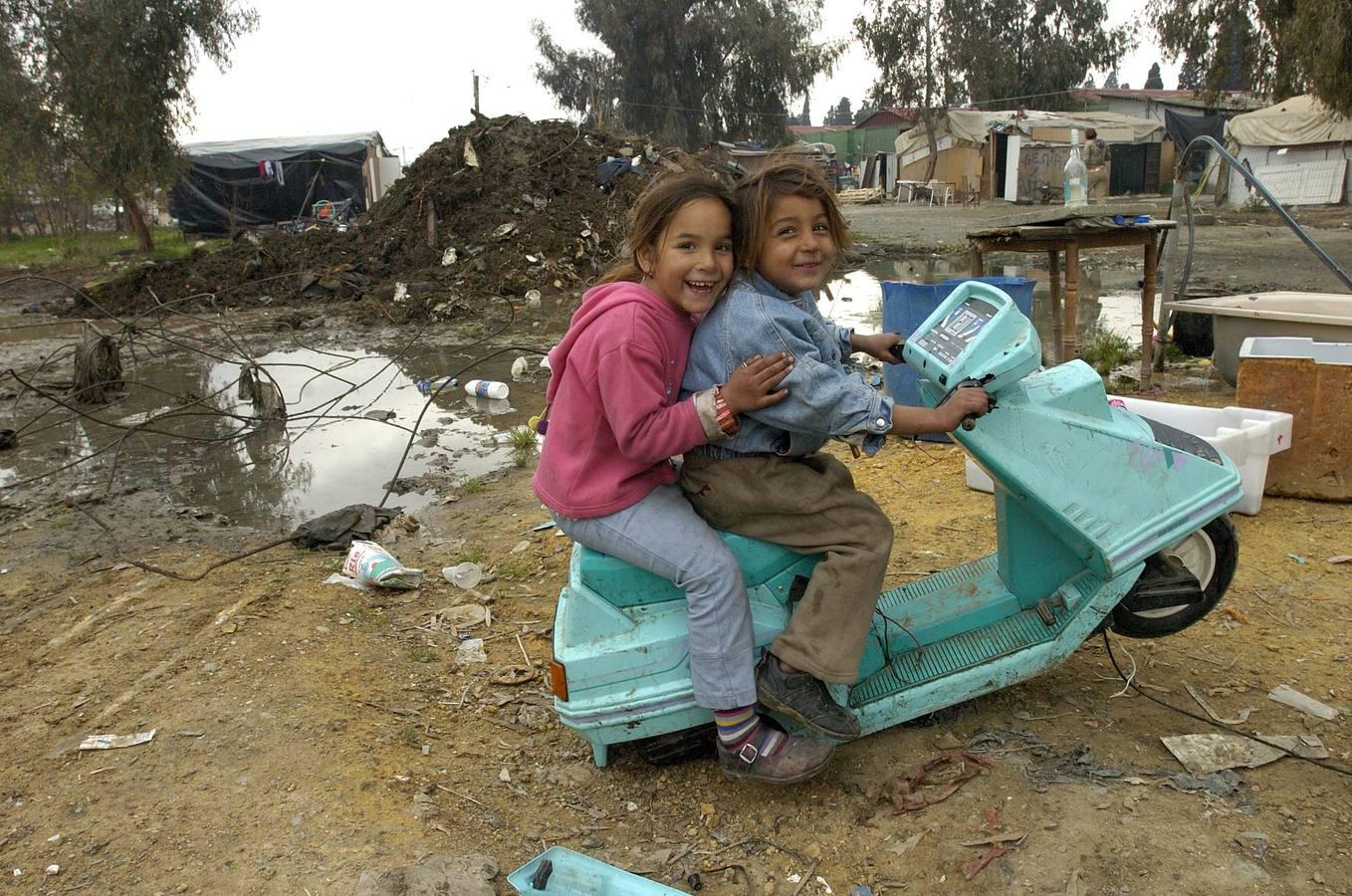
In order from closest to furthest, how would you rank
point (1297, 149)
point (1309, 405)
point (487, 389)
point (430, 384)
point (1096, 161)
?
point (1309, 405)
point (487, 389)
point (430, 384)
point (1297, 149)
point (1096, 161)

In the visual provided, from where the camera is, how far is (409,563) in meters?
4.16

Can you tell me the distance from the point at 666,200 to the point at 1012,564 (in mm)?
1408

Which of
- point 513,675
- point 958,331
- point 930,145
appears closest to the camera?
point 958,331

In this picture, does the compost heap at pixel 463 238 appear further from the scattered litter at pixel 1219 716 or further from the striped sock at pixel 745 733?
the scattered litter at pixel 1219 716

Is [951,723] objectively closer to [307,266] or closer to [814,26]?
[307,266]

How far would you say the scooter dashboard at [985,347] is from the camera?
2.23 metres

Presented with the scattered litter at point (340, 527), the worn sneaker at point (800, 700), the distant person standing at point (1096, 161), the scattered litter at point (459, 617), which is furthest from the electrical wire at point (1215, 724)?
the distant person standing at point (1096, 161)

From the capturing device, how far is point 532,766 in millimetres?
2686

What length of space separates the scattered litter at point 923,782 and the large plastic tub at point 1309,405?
2653 millimetres

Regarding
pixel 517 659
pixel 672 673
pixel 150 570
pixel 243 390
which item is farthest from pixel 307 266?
pixel 672 673

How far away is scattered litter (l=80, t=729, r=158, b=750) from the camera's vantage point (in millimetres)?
2729

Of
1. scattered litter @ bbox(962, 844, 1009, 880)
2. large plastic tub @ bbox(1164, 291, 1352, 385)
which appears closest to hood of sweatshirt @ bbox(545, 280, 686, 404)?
scattered litter @ bbox(962, 844, 1009, 880)

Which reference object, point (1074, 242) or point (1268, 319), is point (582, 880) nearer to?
point (1074, 242)

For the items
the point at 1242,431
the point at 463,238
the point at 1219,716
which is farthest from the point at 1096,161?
the point at 1219,716
